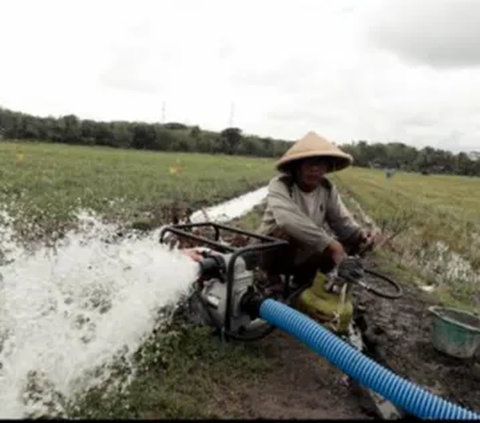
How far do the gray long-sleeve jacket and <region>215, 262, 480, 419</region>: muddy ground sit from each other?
2.67 feet

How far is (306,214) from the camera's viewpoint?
14.6 ft

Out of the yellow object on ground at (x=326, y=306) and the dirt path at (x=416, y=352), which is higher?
the yellow object on ground at (x=326, y=306)

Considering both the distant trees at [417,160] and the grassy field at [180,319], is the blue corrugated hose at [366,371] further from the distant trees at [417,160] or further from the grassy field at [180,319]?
the distant trees at [417,160]

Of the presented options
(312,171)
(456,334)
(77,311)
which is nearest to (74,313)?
(77,311)

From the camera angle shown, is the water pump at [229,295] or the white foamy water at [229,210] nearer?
the water pump at [229,295]

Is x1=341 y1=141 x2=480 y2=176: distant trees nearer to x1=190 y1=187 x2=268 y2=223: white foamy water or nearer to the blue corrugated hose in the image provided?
x1=190 y1=187 x2=268 y2=223: white foamy water

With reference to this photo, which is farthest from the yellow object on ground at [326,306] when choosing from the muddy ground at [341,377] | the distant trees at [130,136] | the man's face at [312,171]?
the distant trees at [130,136]

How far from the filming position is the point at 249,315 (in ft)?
11.8

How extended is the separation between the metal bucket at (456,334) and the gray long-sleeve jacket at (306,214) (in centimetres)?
105

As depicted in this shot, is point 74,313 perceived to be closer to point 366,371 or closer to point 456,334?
point 366,371

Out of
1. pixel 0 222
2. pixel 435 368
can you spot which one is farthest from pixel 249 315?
pixel 0 222

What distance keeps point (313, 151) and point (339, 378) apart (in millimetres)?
1744

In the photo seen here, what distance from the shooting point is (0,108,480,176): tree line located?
59.3 meters

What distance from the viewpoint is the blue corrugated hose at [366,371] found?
243 centimetres
